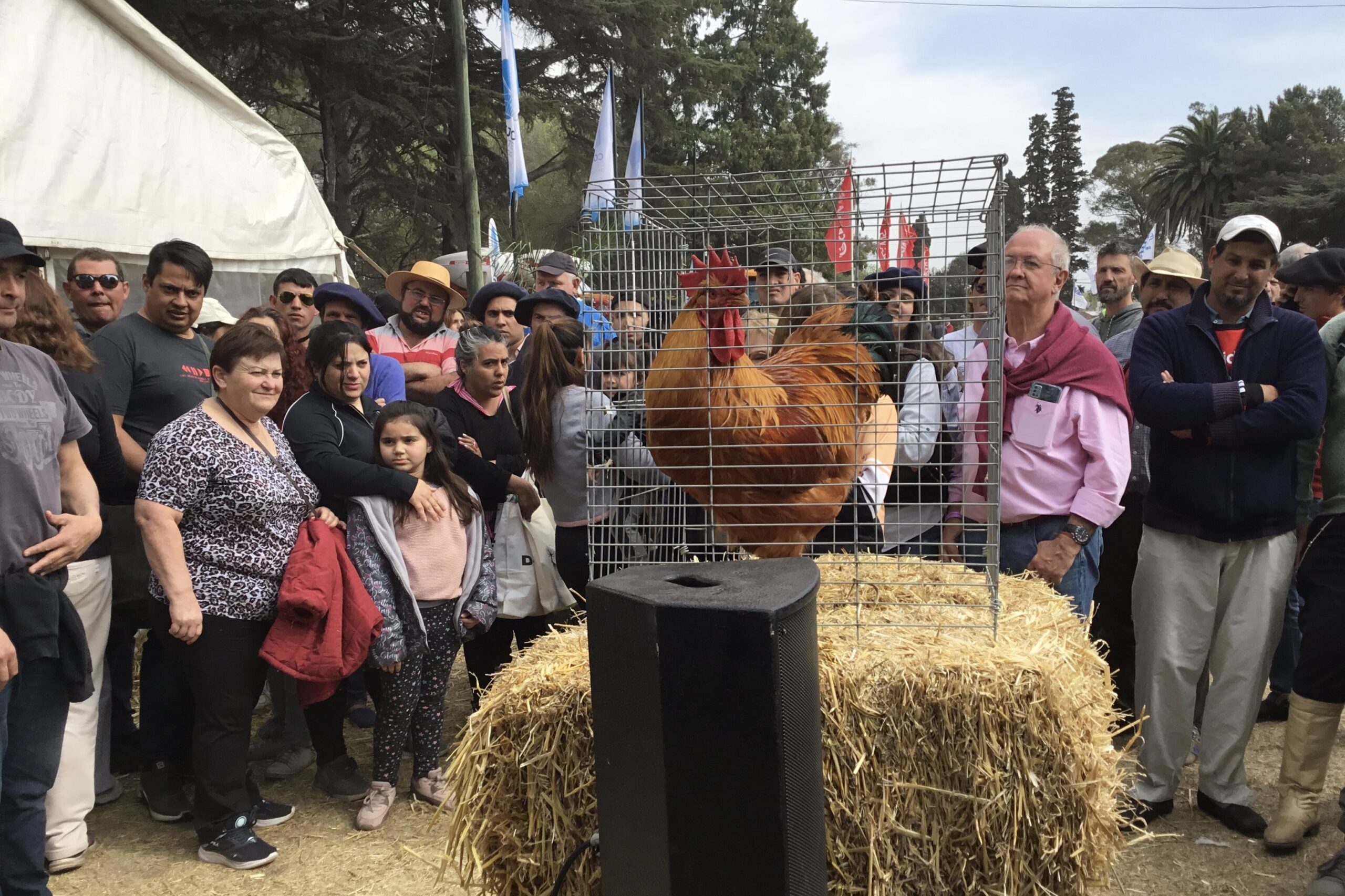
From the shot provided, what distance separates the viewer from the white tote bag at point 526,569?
437cm

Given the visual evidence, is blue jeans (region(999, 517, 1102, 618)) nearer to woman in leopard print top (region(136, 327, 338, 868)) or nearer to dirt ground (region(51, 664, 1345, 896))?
dirt ground (region(51, 664, 1345, 896))

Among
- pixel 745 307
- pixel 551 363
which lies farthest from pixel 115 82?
pixel 745 307

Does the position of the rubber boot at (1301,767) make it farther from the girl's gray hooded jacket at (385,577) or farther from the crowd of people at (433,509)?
the girl's gray hooded jacket at (385,577)

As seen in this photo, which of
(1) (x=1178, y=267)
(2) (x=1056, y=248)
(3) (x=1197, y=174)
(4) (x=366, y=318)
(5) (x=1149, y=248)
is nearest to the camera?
(2) (x=1056, y=248)

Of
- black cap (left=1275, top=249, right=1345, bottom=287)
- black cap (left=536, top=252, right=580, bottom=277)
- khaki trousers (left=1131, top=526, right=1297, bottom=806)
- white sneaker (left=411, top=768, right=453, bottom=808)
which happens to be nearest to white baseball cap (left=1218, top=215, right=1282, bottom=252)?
black cap (left=1275, top=249, right=1345, bottom=287)

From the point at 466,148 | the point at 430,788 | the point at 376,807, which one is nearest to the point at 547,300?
the point at 430,788

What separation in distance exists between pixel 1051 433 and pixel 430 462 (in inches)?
103

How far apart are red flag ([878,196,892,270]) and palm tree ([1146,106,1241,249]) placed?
137 feet

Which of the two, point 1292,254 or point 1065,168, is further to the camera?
point 1065,168

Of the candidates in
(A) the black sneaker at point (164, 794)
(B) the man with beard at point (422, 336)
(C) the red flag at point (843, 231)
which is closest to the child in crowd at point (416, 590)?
(A) the black sneaker at point (164, 794)

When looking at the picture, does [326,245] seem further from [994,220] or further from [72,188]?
[994,220]

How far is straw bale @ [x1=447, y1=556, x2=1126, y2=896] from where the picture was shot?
2.12m

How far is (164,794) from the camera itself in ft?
12.5

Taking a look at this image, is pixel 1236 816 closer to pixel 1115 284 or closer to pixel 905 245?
pixel 905 245
